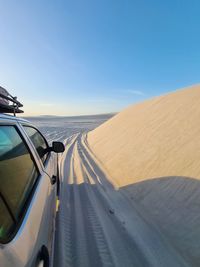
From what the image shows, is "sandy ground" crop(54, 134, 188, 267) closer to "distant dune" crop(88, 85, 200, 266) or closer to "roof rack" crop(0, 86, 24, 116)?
"distant dune" crop(88, 85, 200, 266)

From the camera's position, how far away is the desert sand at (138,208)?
8.93 feet

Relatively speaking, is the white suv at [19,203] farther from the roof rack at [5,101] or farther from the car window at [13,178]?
the roof rack at [5,101]

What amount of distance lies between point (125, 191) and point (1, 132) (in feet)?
12.8

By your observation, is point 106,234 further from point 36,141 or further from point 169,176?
point 169,176

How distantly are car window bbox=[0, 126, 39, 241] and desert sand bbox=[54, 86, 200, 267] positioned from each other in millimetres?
1399

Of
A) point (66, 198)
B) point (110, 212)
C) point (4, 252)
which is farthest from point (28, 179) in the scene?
point (66, 198)

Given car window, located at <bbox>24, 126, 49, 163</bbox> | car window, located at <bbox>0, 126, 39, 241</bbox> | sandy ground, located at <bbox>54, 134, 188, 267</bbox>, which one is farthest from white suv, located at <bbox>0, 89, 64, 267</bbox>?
sandy ground, located at <bbox>54, 134, 188, 267</bbox>

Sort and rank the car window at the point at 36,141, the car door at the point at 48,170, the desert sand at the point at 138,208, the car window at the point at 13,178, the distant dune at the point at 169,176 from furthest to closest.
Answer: the distant dune at the point at 169,176
the desert sand at the point at 138,208
the car window at the point at 36,141
the car door at the point at 48,170
the car window at the point at 13,178

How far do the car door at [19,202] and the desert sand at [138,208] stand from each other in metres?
1.33

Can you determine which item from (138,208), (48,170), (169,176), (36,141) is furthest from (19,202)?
(169,176)

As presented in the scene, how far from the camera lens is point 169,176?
468 centimetres

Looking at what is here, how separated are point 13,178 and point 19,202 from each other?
21 centimetres

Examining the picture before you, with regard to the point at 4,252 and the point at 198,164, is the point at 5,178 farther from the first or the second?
the point at 198,164

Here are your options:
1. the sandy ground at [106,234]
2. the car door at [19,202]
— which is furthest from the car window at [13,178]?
the sandy ground at [106,234]
